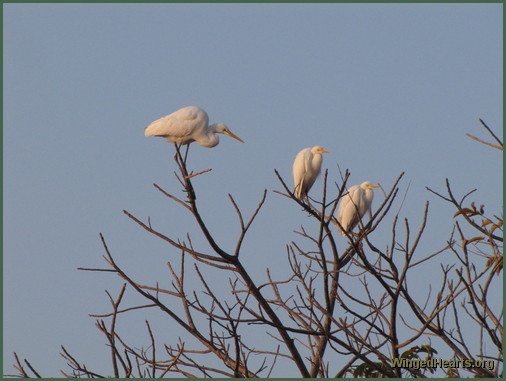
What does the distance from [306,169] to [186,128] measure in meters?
2.94

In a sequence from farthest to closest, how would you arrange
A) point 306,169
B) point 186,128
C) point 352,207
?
point 352,207 → point 306,169 → point 186,128

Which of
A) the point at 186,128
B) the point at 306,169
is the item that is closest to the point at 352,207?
the point at 306,169

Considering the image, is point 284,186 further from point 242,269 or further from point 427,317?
point 427,317

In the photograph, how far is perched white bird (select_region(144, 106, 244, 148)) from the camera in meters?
8.52

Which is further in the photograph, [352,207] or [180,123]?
[352,207]

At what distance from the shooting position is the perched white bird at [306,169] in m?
→ 11.0

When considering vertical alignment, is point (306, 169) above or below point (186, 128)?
above

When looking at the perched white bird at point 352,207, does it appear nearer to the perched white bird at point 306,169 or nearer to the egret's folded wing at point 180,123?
the perched white bird at point 306,169

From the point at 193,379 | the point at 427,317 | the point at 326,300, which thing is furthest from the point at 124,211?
the point at 427,317

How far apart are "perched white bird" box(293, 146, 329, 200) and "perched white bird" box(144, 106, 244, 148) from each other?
8.08 feet

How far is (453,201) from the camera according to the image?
141 inches

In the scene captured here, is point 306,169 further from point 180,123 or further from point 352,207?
point 180,123

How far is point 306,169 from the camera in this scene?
36.0ft

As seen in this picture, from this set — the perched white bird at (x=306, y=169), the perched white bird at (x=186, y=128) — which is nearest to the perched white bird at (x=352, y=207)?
the perched white bird at (x=306, y=169)
